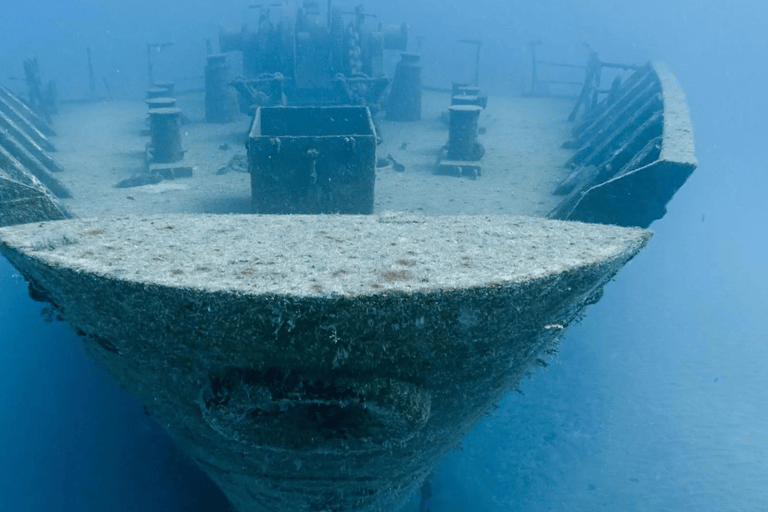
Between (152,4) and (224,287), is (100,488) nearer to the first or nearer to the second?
(224,287)

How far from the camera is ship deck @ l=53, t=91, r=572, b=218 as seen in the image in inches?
223

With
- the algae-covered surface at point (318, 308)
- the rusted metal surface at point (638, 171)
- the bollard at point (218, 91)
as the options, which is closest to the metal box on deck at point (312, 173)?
the rusted metal surface at point (638, 171)

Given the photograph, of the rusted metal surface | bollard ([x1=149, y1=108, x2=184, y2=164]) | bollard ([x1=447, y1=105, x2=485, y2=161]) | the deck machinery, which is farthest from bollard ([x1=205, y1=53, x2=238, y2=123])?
the rusted metal surface

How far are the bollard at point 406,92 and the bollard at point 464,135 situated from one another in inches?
155

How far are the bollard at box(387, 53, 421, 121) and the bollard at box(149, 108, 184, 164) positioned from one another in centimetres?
532

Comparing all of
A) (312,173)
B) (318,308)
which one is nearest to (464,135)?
(312,173)

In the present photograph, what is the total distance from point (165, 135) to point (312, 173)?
3319 millimetres

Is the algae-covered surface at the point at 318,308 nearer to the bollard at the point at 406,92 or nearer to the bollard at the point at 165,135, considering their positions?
the bollard at the point at 165,135

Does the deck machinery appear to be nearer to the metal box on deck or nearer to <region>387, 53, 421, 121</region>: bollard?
<region>387, 53, 421, 121</region>: bollard

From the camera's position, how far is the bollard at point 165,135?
688cm

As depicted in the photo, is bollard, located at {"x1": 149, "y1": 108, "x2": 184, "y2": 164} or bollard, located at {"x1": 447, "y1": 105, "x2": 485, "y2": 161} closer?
bollard, located at {"x1": 149, "y1": 108, "x2": 184, "y2": 164}

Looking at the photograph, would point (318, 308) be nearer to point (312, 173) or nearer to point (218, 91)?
point (312, 173)

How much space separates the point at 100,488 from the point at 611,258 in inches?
183

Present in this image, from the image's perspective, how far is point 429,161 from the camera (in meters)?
7.83
